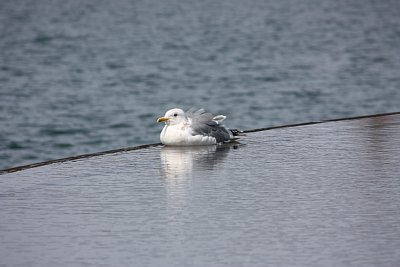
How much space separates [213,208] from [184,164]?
6.92 ft

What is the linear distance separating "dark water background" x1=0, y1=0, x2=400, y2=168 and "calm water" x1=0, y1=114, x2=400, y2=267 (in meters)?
15.9

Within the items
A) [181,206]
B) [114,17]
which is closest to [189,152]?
[181,206]

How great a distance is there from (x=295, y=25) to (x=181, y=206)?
66.0 meters

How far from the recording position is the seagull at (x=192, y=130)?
436 inches

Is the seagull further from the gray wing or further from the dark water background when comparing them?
the dark water background

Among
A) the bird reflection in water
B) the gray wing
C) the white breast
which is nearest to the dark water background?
the gray wing

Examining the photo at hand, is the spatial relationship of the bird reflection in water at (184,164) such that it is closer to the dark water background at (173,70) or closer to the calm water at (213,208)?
the calm water at (213,208)

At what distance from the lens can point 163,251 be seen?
6.80 meters

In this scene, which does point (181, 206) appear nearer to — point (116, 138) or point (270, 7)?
point (116, 138)

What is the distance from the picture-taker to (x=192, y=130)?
1114cm

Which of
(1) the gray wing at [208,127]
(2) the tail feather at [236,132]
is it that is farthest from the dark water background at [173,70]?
(1) the gray wing at [208,127]

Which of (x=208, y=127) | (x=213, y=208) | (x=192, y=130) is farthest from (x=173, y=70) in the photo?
(x=213, y=208)

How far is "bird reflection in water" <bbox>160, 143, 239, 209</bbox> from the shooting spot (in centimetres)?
848

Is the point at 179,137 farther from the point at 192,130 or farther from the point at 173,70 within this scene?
the point at 173,70
